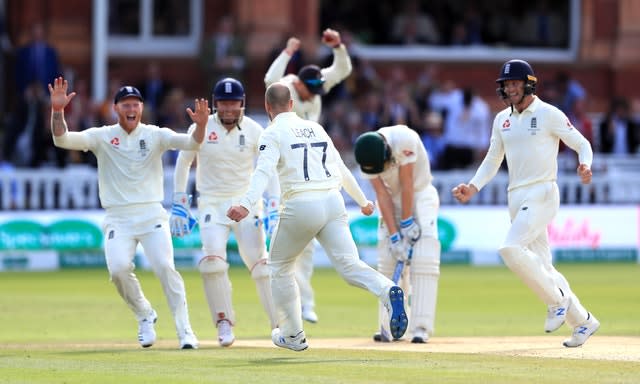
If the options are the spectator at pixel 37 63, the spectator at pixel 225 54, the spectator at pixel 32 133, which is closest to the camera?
the spectator at pixel 32 133

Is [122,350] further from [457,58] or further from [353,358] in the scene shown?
[457,58]

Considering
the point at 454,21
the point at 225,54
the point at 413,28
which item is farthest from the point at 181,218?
the point at 454,21

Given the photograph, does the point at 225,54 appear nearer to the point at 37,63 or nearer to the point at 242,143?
the point at 37,63

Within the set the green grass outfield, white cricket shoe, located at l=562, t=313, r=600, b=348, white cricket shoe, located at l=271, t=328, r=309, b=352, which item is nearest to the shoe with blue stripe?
the green grass outfield

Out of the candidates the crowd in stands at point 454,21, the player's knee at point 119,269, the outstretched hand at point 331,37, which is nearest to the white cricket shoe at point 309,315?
the outstretched hand at point 331,37

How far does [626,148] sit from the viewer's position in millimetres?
25719

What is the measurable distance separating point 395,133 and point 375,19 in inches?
649

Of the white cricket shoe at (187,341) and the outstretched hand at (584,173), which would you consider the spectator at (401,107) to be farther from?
the outstretched hand at (584,173)

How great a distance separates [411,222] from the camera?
42.5 ft

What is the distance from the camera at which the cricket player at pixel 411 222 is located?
505 inches

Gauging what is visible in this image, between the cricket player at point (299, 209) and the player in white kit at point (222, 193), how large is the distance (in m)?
1.51

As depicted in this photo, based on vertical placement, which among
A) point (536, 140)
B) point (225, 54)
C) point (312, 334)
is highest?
point (225, 54)

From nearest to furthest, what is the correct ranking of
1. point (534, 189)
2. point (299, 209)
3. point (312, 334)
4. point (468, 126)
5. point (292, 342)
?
point (299, 209)
point (292, 342)
point (534, 189)
point (312, 334)
point (468, 126)

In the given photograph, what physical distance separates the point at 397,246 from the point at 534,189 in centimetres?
147
